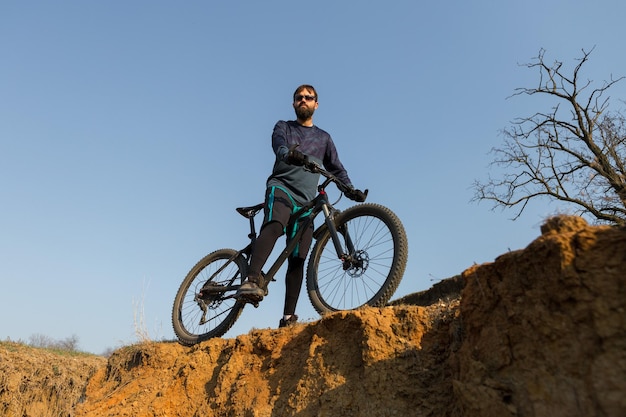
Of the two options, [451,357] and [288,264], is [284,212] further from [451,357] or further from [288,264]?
[451,357]

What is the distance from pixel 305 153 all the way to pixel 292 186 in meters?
0.41

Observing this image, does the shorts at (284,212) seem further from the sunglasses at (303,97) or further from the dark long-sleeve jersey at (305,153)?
the sunglasses at (303,97)

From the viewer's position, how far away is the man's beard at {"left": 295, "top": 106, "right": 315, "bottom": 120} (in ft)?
18.3

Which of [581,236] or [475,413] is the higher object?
[581,236]

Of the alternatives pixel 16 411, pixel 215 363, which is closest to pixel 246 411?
pixel 215 363

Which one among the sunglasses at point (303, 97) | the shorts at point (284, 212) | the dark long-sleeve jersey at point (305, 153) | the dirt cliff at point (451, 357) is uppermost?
the sunglasses at point (303, 97)

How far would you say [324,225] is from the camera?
16.4 ft

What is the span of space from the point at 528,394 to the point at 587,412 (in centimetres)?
29

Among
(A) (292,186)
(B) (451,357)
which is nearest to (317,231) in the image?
(A) (292,186)

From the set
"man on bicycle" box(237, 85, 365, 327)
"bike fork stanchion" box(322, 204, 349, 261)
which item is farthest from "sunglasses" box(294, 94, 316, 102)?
"bike fork stanchion" box(322, 204, 349, 261)

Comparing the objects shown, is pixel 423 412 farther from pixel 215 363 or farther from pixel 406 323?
pixel 215 363

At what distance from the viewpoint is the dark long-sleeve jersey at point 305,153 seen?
537cm

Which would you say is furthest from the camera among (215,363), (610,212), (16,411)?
(610,212)

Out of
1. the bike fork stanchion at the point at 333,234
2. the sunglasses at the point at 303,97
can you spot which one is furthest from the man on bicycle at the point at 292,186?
the bike fork stanchion at the point at 333,234
